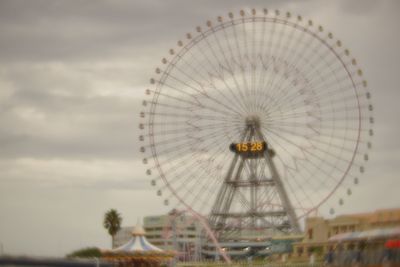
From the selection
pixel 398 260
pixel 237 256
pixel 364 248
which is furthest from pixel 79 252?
pixel 398 260

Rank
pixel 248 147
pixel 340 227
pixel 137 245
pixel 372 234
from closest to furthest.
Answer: pixel 372 234 → pixel 137 245 → pixel 340 227 → pixel 248 147

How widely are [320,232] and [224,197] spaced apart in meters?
13.8

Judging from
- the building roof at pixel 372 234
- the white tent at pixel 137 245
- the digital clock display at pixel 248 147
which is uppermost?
the digital clock display at pixel 248 147

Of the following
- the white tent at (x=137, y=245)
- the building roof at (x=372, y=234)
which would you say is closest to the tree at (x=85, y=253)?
the white tent at (x=137, y=245)

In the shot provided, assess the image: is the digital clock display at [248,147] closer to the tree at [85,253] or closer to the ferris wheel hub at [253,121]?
the ferris wheel hub at [253,121]

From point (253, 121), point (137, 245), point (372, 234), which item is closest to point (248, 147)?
point (253, 121)

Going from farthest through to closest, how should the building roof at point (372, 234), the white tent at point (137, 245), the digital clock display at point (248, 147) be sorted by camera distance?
the digital clock display at point (248, 147) < the white tent at point (137, 245) < the building roof at point (372, 234)

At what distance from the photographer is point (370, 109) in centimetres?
10375

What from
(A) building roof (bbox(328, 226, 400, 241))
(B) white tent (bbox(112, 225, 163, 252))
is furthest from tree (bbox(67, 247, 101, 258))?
(A) building roof (bbox(328, 226, 400, 241))

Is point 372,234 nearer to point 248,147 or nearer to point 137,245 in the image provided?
point 137,245

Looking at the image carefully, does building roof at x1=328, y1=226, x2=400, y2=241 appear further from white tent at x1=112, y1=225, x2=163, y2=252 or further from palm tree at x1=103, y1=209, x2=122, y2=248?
palm tree at x1=103, y1=209, x2=122, y2=248

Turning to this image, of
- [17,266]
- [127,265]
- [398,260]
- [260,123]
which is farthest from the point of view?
[260,123]

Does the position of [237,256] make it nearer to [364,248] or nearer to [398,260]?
[364,248]

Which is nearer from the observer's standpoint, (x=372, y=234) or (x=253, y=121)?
(x=372, y=234)
